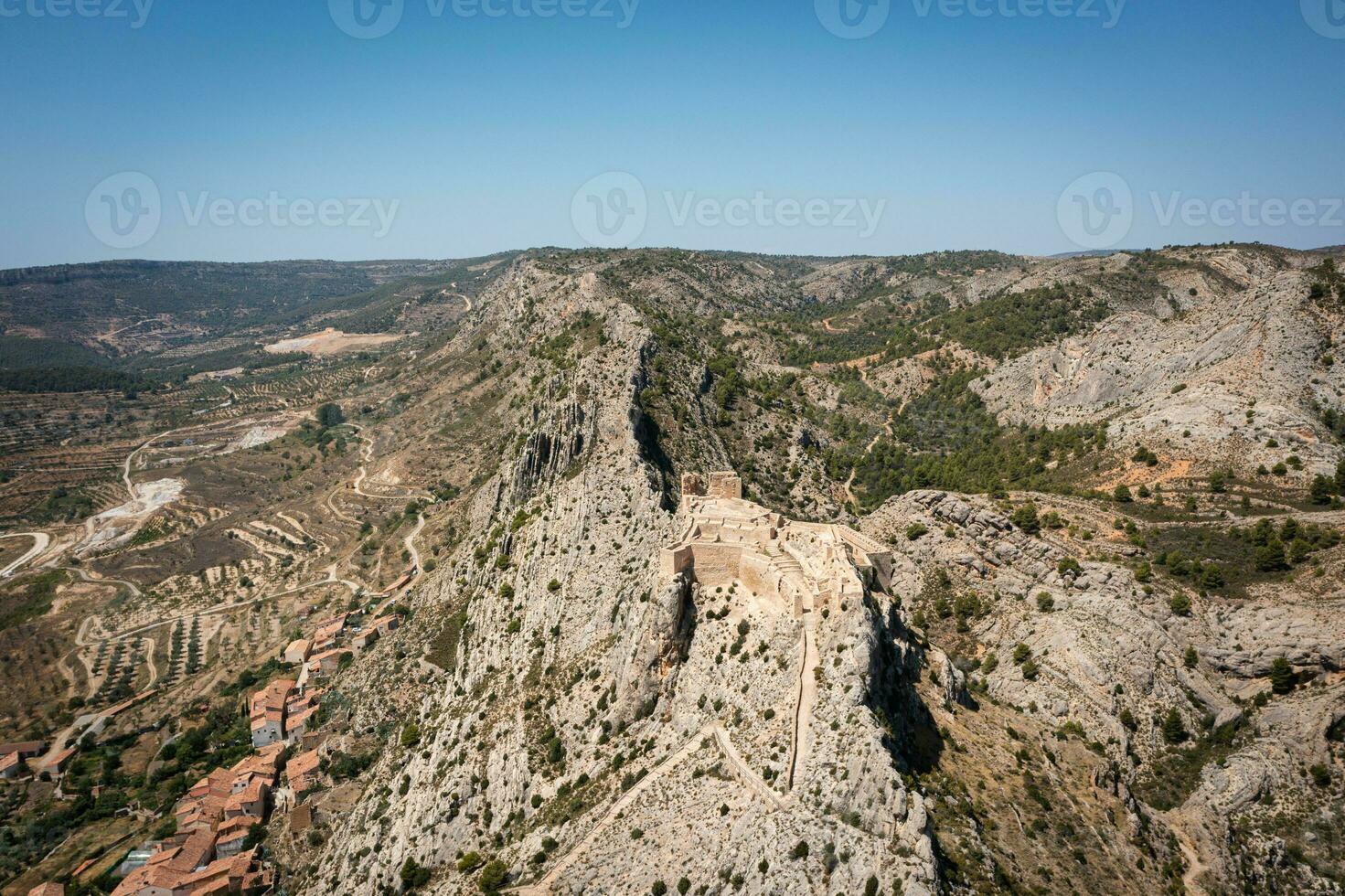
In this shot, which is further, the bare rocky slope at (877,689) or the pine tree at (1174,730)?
the pine tree at (1174,730)

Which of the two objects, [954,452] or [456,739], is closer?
[456,739]

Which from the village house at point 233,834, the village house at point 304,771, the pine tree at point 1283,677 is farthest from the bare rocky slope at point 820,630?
the village house at point 233,834

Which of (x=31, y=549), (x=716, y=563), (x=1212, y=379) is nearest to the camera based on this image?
(x=716, y=563)

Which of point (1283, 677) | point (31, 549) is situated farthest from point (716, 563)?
point (31, 549)

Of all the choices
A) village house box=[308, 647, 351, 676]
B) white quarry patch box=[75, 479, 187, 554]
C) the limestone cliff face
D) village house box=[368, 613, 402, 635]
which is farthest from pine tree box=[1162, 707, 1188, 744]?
white quarry patch box=[75, 479, 187, 554]

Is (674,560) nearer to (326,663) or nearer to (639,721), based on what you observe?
(639,721)

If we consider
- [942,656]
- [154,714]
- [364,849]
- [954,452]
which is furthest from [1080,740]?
[154,714]

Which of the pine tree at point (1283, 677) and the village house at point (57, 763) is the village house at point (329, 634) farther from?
the pine tree at point (1283, 677)

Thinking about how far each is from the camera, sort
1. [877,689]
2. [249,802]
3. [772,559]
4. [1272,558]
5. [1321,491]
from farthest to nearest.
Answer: [249,802] → [1321,491] → [1272,558] → [772,559] → [877,689]

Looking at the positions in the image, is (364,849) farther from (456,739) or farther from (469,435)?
(469,435)
